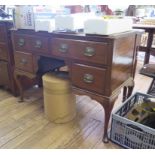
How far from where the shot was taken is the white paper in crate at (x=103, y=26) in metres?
1.08

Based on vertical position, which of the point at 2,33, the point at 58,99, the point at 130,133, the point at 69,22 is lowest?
the point at 130,133

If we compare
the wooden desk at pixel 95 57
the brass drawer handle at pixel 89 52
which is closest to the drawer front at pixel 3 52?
the wooden desk at pixel 95 57

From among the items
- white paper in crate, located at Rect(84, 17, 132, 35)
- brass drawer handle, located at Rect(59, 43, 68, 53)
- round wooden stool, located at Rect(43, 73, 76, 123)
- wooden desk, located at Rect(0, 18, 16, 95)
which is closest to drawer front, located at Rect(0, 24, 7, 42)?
wooden desk, located at Rect(0, 18, 16, 95)

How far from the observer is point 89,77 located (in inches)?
48.5

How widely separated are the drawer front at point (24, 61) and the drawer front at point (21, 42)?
0.05m

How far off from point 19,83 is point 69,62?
747 millimetres

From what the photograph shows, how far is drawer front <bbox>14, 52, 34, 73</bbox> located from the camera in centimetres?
159

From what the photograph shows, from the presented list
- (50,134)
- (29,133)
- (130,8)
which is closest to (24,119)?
(29,133)

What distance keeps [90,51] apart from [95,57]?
51 millimetres

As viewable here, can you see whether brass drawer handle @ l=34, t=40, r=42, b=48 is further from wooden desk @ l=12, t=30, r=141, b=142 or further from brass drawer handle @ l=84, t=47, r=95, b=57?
brass drawer handle @ l=84, t=47, r=95, b=57

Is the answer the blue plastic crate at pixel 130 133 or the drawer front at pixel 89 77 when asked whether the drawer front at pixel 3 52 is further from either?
the blue plastic crate at pixel 130 133

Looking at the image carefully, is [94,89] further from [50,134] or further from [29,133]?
[29,133]

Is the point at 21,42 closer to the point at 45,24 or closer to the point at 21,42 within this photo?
the point at 21,42

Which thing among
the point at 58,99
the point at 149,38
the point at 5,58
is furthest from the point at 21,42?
the point at 149,38
